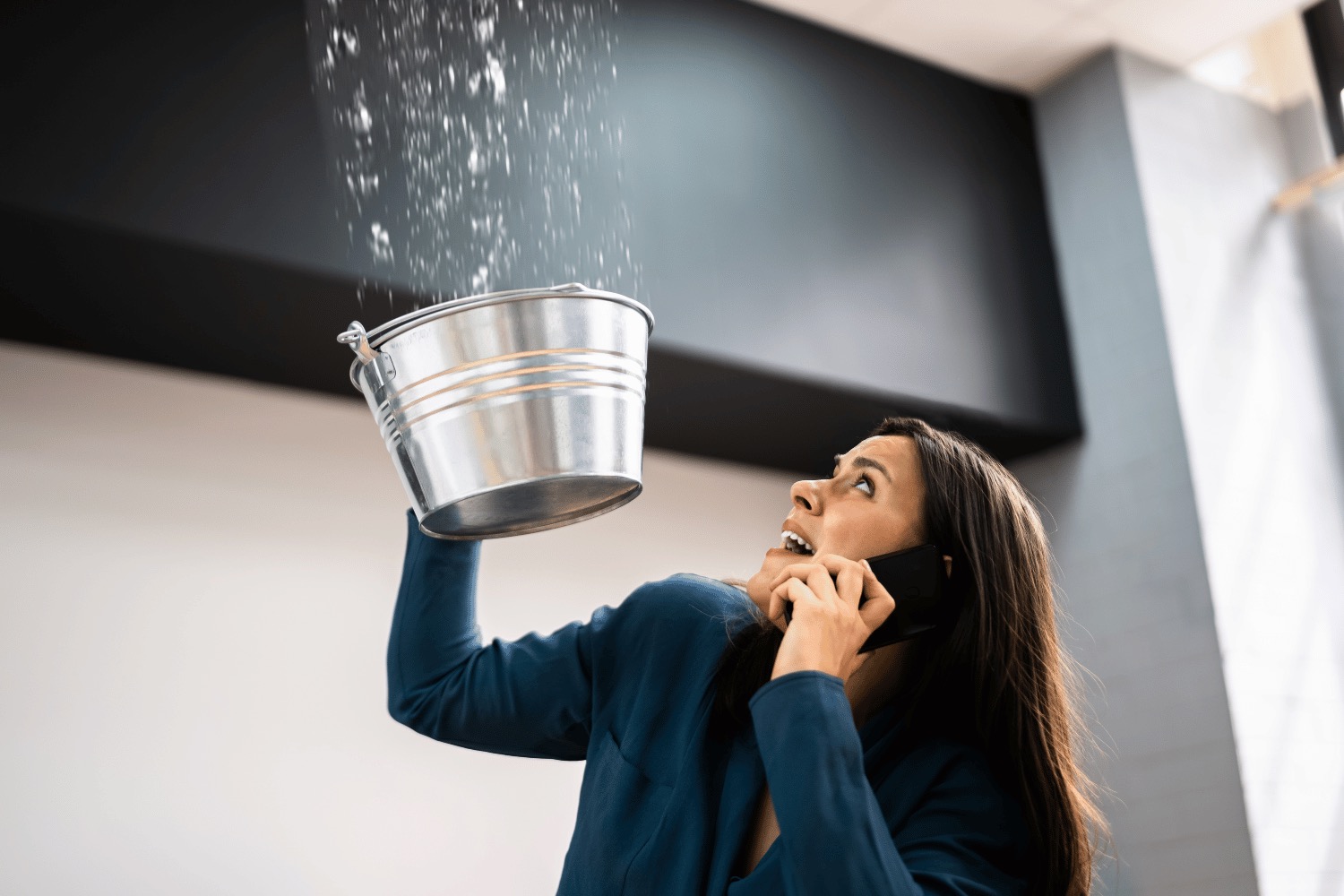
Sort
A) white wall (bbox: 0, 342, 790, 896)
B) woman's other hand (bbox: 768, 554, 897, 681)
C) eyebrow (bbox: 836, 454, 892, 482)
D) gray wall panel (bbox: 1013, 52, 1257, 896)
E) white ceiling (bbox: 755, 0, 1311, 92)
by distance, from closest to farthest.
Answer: woman's other hand (bbox: 768, 554, 897, 681) → eyebrow (bbox: 836, 454, 892, 482) → white wall (bbox: 0, 342, 790, 896) → gray wall panel (bbox: 1013, 52, 1257, 896) → white ceiling (bbox: 755, 0, 1311, 92)

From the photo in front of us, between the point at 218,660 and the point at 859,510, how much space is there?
5.27 feet

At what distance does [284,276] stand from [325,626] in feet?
2.44

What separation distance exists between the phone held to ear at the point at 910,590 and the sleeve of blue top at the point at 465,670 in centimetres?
33

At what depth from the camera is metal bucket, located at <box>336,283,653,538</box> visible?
1.11 metres

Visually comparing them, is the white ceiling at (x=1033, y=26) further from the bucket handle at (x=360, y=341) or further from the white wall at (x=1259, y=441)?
the bucket handle at (x=360, y=341)

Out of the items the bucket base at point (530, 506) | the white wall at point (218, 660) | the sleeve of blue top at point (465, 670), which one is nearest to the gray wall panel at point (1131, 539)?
the white wall at point (218, 660)

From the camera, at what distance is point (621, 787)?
1.29 meters

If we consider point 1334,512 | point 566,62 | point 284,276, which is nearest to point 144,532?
point 284,276

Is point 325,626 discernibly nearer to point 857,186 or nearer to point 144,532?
point 144,532

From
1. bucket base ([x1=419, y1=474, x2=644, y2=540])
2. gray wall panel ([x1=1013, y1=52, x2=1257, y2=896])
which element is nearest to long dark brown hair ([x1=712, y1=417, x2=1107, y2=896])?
bucket base ([x1=419, y1=474, x2=644, y2=540])

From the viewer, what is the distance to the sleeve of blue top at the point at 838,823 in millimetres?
1030

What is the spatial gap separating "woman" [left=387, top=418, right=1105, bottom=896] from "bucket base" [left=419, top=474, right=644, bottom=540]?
119 millimetres

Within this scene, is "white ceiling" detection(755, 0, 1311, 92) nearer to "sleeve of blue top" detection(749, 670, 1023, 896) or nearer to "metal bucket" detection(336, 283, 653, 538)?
"metal bucket" detection(336, 283, 653, 538)

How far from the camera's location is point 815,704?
110 centimetres
